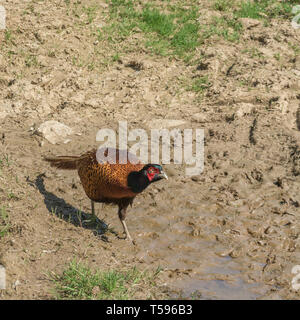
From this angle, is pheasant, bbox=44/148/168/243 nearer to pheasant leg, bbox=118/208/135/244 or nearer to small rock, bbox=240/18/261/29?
pheasant leg, bbox=118/208/135/244

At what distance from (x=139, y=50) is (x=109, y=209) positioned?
3.48 m

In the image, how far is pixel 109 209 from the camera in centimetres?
592

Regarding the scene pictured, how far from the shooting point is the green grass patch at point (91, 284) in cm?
411

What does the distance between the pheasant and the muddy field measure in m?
0.44

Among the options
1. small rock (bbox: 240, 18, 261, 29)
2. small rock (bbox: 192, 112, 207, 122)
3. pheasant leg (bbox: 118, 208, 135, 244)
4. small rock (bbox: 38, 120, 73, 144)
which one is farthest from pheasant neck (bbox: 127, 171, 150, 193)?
small rock (bbox: 240, 18, 261, 29)

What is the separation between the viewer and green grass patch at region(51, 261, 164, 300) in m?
4.11

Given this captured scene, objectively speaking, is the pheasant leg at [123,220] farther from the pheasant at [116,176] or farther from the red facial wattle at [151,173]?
the red facial wattle at [151,173]

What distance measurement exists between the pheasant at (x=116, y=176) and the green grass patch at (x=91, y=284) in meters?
0.93

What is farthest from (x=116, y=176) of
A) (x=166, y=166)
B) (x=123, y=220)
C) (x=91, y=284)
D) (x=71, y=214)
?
(x=166, y=166)

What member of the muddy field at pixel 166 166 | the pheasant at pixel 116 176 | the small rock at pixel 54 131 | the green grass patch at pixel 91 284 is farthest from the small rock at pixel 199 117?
the green grass patch at pixel 91 284

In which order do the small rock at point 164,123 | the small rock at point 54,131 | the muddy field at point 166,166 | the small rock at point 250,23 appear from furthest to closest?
the small rock at point 250,23, the small rock at point 164,123, the small rock at point 54,131, the muddy field at point 166,166
